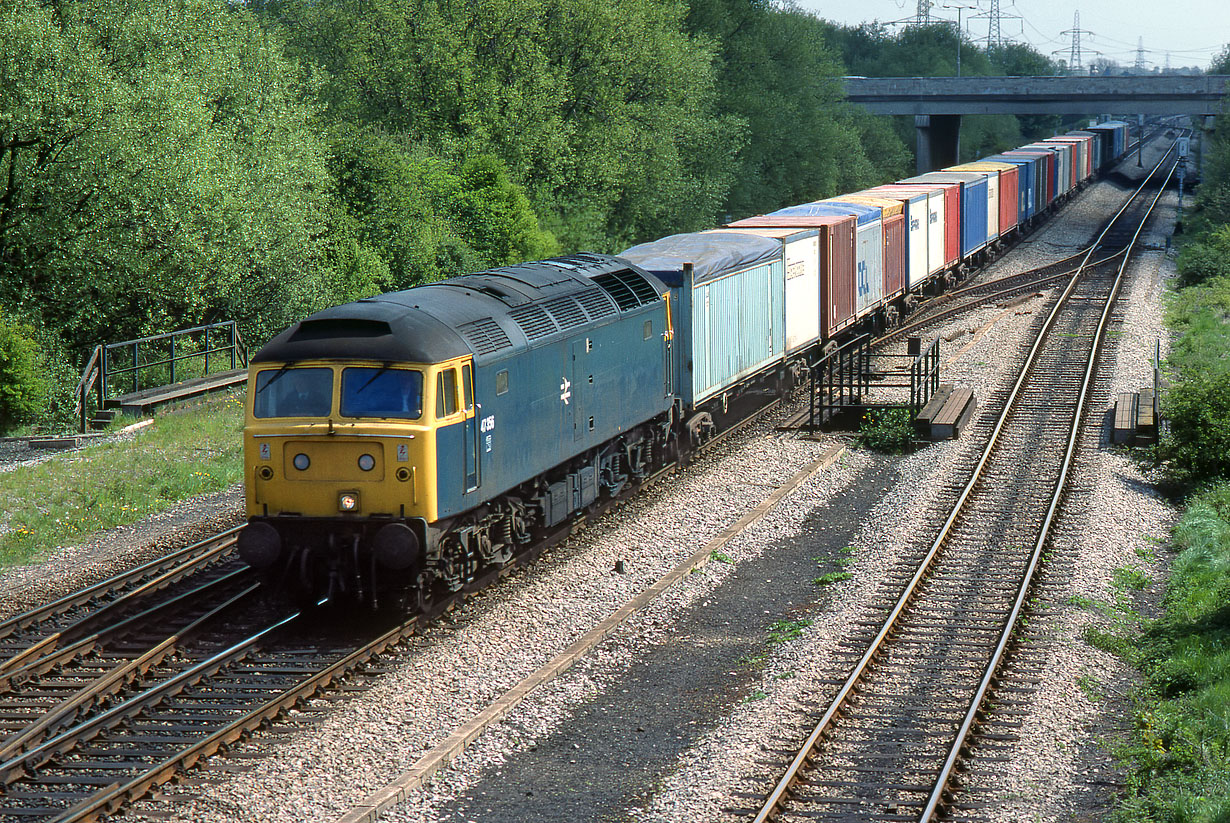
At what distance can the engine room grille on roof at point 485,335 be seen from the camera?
13.7m

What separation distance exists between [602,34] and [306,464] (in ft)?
117

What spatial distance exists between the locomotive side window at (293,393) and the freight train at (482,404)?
2cm

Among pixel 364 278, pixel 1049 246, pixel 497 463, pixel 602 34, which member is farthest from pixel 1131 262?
pixel 497 463

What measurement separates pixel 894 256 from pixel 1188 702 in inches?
886

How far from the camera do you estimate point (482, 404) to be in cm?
1378

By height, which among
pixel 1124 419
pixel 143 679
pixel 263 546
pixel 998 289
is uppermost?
pixel 998 289

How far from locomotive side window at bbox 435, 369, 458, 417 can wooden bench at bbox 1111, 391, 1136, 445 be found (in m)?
14.4

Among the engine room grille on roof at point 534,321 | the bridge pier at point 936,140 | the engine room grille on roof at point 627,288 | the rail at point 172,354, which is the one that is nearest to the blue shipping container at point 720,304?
the engine room grille on roof at point 627,288

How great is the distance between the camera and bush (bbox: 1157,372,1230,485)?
19.7 m

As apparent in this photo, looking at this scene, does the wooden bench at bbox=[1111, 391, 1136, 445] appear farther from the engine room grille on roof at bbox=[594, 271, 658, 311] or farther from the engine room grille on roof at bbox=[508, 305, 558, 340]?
the engine room grille on roof at bbox=[508, 305, 558, 340]

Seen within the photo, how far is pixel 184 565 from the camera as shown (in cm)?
1562

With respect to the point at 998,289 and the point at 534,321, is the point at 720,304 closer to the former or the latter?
the point at 534,321

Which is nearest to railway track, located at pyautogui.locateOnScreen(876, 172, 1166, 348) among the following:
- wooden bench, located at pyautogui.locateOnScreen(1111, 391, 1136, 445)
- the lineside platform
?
wooden bench, located at pyautogui.locateOnScreen(1111, 391, 1136, 445)

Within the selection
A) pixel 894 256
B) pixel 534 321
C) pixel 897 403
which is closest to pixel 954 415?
pixel 897 403
